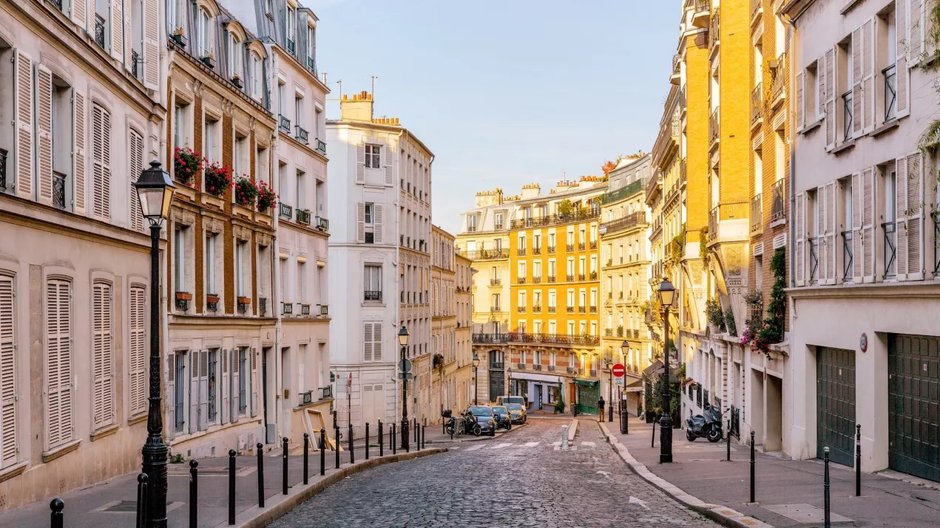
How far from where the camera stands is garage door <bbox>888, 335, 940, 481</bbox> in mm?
16578

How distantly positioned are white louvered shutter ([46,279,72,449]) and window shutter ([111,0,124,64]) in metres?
4.77

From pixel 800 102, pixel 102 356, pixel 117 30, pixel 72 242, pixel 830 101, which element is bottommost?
pixel 102 356

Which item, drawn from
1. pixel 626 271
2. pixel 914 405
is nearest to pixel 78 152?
pixel 914 405

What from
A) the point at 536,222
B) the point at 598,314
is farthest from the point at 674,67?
the point at 536,222

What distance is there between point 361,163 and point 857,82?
35503 millimetres

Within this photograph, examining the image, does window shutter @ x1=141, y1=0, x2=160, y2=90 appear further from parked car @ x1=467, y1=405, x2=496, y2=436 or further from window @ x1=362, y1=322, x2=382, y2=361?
window @ x1=362, y1=322, x2=382, y2=361

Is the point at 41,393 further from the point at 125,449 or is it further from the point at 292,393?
the point at 292,393

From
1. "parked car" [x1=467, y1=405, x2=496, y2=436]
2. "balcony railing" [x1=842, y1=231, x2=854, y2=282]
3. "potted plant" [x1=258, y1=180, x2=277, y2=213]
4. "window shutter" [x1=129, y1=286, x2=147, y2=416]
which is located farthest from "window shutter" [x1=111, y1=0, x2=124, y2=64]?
"parked car" [x1=467, y1=405, x2=496, y2=436]

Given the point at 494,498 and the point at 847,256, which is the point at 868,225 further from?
the point at 494,498

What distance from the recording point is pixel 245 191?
2916 centimetres

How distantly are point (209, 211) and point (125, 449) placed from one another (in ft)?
27.7

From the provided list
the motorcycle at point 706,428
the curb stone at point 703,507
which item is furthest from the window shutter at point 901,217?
the motorcycle at point 706,428

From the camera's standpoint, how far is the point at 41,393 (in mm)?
14703

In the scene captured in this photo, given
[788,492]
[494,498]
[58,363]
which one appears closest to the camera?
[58,363]
